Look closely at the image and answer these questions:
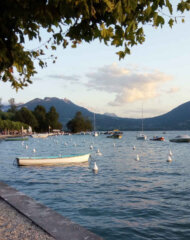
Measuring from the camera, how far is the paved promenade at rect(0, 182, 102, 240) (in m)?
7.72

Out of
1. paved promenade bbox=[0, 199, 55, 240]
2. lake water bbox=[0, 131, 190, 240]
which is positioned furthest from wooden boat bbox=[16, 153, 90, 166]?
paved promenade bbox=[0, 199, 55, 240]

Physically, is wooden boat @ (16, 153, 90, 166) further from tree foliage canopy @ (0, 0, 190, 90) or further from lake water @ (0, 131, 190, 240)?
tree foliage canopy @ (0, 0, 190, 90)

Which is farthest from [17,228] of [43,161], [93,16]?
[43,161]

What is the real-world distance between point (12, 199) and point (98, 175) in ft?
55.2

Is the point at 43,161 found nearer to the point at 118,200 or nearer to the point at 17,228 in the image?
the point at 118,200

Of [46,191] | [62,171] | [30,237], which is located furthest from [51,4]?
[62,171]

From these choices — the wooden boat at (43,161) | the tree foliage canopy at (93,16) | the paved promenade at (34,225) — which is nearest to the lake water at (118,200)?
the paved promenade at (34,225)

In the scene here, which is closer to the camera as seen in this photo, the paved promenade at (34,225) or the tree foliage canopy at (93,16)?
the tree foliage canopy at (93,16)

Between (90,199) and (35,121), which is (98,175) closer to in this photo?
(90,199)

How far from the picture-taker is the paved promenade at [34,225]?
304 inches

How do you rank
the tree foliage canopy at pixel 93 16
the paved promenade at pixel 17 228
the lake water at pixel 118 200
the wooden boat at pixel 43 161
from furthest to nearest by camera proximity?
1. the wooden boat at pixel 43 161
2. the lake water at pixel 118 200
3. the paved promenade at pixel 17 228
4. the tree foliage canopy at pixel 93 16

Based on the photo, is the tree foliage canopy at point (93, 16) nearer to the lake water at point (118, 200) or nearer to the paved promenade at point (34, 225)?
the paved promenade at point (34, 225)

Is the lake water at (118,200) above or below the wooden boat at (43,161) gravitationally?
below

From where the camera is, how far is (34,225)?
8.53m
